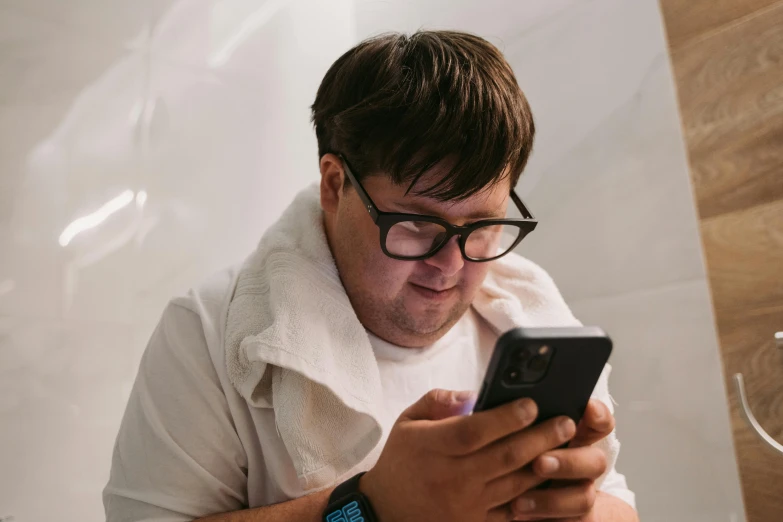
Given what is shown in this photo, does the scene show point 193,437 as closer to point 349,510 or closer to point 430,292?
point 349,510

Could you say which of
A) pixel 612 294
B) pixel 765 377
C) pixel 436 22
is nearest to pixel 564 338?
pixel 765 377

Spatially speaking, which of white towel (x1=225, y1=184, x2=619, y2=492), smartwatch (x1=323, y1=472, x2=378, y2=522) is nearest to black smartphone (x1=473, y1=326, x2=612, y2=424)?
smartwatch (x1=323, y1=472, x2=378, y2=522)

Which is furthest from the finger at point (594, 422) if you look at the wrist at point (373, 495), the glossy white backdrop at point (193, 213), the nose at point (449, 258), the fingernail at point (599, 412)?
the glossy white backdrop at point (193, 213)

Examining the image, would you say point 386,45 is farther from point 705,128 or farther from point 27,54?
point 27,54

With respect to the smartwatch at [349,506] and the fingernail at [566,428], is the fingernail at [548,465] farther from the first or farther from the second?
the smartwatch at [349,506]

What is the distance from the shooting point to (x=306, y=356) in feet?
2.63

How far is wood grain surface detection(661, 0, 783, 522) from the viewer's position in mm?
1032

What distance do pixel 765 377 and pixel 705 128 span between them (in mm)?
471

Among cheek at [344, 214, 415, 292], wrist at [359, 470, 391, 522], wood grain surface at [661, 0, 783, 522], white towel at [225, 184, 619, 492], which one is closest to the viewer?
wrist at [359, 470, 391, 522]

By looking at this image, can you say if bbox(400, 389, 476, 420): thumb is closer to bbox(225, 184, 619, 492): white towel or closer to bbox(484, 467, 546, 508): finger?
bbox(484, 467, 546, 508): finger

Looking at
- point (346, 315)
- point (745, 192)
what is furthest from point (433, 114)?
point (745, 192)

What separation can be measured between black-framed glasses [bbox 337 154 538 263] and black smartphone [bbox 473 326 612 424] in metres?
0.34

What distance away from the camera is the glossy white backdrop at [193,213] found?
1.13m

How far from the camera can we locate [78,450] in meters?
1.17
